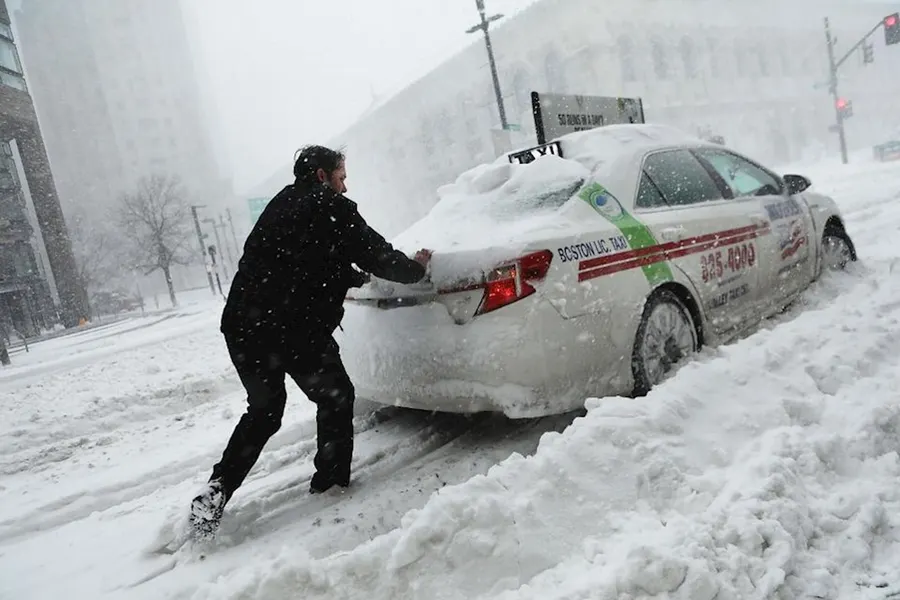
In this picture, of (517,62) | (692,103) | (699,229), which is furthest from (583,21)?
(699,229)

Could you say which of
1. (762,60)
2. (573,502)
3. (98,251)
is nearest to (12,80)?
(98,251)

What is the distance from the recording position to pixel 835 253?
5.49 m

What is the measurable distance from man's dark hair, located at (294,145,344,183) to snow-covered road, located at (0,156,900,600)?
157cm

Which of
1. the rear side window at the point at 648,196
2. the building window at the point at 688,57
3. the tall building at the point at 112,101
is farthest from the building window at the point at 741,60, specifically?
the tall building at the point at 112,101

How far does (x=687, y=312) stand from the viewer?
3.74m

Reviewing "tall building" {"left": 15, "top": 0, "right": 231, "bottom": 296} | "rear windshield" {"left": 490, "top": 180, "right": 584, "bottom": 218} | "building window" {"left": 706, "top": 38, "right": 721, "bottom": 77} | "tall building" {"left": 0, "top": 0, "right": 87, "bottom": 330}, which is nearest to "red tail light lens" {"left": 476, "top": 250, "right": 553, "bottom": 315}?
"rear windshield" {"left": 490, "top": 180, "right": 584, "bottom": 218}

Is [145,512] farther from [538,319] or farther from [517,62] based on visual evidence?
[517,62]

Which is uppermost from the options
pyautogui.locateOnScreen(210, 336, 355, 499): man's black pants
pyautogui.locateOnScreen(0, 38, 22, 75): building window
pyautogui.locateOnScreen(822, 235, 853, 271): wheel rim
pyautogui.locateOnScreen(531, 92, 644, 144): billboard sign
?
pyautogui.locateOnScreen(0, 38, 22, 75): building window

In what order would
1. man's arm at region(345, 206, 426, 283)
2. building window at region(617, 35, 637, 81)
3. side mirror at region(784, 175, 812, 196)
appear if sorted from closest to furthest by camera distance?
man's arm at region(345, 206, 426, 283) → side mirror at region(784, 175, 812, 196) → building window at region(617, 35, 637, 81)

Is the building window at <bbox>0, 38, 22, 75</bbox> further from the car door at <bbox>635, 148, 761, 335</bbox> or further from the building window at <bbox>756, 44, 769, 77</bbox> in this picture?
the building window at <bbox>756, 44, 769, 77</bbox>

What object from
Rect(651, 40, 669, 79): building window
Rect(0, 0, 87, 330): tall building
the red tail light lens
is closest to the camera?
the red tail light lens

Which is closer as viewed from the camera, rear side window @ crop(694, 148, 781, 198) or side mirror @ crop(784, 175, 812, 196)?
rear side window @ crop(694, 148, 781, 198)

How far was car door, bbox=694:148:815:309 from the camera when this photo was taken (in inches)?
175

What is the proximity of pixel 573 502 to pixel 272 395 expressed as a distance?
1.44m
